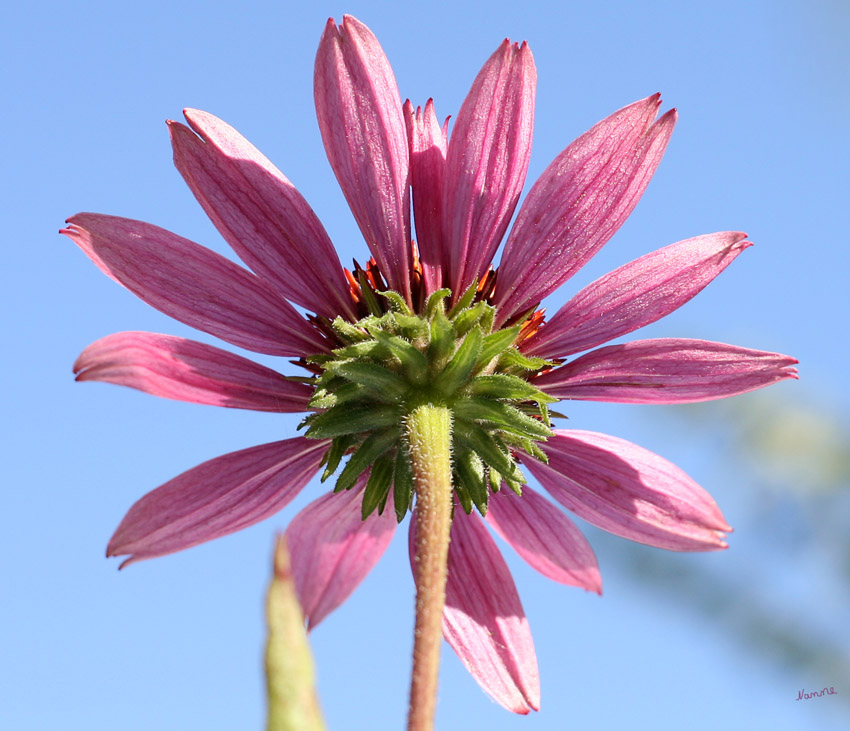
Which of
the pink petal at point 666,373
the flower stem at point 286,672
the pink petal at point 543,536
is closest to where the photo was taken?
the flower stem at point 286,672

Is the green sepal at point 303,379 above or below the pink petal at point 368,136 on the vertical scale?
below

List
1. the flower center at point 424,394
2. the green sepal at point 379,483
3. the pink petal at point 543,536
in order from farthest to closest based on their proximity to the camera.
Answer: the pink petal at point 543,536, the green sepal at point 379,483, the flower center at point 424,394

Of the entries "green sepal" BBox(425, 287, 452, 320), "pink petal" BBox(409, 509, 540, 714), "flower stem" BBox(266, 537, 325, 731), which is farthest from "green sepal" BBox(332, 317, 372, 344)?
"flower stem" BBox(266, 537, 325, 731)

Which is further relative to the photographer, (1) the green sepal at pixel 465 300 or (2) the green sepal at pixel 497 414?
(1) the green sepal at pixel 465 300

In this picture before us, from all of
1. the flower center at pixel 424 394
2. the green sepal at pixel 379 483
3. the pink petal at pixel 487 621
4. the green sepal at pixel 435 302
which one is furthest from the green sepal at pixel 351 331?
the pink petal at pixel 487 621

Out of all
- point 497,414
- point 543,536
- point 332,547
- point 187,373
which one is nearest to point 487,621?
point 543,536

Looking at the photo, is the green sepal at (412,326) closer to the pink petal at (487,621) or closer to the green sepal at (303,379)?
the green sepal at (303,379)

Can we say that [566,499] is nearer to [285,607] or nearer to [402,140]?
[402,140]

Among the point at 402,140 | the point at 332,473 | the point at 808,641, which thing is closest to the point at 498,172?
the point at 402,140
